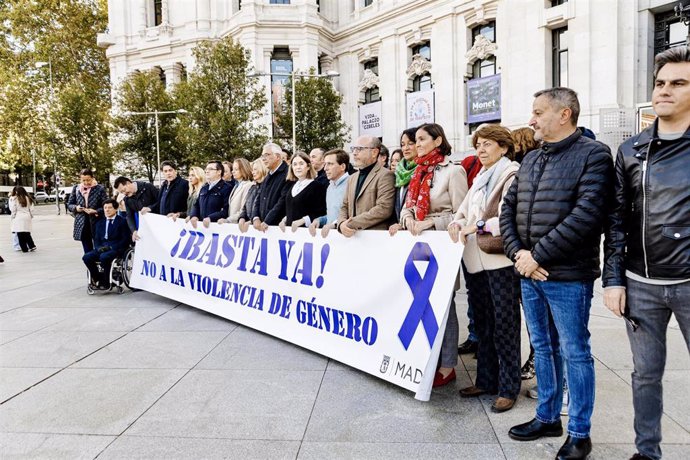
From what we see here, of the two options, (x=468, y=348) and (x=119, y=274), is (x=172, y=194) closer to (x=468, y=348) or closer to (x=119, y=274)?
(x=119, y=274)

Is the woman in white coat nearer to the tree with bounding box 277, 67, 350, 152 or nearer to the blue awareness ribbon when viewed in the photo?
the blue awareness ribbon

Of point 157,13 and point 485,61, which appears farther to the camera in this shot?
point 157,13

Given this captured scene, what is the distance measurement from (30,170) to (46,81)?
27554 millimetres

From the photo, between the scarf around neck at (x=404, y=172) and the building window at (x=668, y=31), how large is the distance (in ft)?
72.0

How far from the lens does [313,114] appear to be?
96.1 ft

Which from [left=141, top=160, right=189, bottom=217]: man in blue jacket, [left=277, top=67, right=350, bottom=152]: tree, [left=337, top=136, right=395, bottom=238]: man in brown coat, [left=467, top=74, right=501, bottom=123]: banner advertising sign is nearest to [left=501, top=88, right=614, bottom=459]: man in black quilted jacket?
[left=337, top=136, right=395, bottom=238]: man in brown coat

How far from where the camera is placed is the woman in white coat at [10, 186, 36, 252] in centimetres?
1360

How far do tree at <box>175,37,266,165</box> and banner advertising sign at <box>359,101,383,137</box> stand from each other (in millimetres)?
9771

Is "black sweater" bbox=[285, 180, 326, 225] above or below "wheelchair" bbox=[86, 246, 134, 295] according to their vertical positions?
above

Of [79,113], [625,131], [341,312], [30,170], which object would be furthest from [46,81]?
[341,312]

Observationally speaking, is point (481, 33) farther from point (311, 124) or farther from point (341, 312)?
point (341, 312)

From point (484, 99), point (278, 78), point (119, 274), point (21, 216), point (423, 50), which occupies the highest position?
point (423, 50)

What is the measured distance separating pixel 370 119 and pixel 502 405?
32.7m

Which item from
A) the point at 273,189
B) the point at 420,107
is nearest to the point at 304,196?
the point at 273,189
